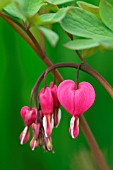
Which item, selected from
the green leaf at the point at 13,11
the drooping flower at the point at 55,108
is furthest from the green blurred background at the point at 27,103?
the green leaf at the point at 13,11

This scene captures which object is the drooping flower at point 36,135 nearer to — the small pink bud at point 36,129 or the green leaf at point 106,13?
the small pink bud at point 36,129

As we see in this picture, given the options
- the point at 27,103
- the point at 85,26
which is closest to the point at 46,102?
the point at 85,26

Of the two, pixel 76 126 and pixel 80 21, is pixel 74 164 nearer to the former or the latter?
pixel 76 126

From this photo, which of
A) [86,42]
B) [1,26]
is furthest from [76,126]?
[1,26]

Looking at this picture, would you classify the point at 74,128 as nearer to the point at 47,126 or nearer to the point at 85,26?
the point at 47,126

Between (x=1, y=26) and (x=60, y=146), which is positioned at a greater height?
(x=1, y=26)
